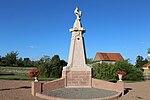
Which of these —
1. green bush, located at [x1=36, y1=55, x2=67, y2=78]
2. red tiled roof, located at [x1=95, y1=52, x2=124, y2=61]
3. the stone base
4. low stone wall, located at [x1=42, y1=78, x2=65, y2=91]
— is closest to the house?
red tiled roof, located at [x1=95, y1=52, x2=124, y2=61]

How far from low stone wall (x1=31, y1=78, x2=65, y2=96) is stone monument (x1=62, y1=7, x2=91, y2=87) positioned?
65 cm

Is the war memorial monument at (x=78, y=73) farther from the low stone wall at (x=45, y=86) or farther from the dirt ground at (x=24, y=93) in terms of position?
the dirt ground at (x=24, y=93)

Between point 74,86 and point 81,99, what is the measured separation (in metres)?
4.59

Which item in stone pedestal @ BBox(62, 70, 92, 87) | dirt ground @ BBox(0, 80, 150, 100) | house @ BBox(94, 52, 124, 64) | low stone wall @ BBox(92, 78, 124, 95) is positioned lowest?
dirt ground @ BBox(0, 80, 150, 100)

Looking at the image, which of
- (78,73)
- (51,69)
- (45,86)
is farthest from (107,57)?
(45,86)

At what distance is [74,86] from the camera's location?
643 inches

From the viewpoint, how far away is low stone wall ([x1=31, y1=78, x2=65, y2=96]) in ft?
44.7

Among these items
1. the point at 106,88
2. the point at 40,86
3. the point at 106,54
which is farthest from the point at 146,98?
the point at 106,54

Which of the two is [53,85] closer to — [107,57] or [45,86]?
[45,86]

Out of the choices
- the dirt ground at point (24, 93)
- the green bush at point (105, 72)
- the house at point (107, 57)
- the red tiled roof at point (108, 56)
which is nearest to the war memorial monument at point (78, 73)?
the dirt ground at point (24, 93)

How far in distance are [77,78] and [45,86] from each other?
10.0 ft

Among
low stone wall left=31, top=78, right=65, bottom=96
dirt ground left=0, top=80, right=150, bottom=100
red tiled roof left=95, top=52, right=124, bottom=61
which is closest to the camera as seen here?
dirt ground left=0, top=80, right=150, bottom=100

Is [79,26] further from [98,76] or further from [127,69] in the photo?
[127,69]

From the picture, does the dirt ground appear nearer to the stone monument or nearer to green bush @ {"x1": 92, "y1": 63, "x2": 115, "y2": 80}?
the stone monument
